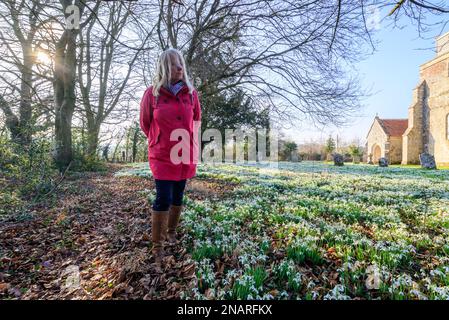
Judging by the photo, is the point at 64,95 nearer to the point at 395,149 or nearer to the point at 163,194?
the point at 163,194

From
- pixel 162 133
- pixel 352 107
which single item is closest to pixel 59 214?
pixel 162 133

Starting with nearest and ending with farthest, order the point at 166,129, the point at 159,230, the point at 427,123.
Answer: the point at 166,129 < the point at 159,230 < the point at 427,123

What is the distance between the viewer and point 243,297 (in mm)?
2248

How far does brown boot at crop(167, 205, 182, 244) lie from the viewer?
355 cm

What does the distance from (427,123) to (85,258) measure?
38988mm

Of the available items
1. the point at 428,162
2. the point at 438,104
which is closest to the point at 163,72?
the point at 428,162

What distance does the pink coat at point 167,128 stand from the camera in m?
3.10

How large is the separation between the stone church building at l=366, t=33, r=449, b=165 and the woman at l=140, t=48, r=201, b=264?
32370mm

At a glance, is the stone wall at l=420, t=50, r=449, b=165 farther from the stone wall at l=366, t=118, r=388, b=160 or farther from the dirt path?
the dirt path

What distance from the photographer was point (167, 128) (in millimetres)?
3094

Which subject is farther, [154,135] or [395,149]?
[395,149]

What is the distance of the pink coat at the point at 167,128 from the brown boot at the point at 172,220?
0.55 m
